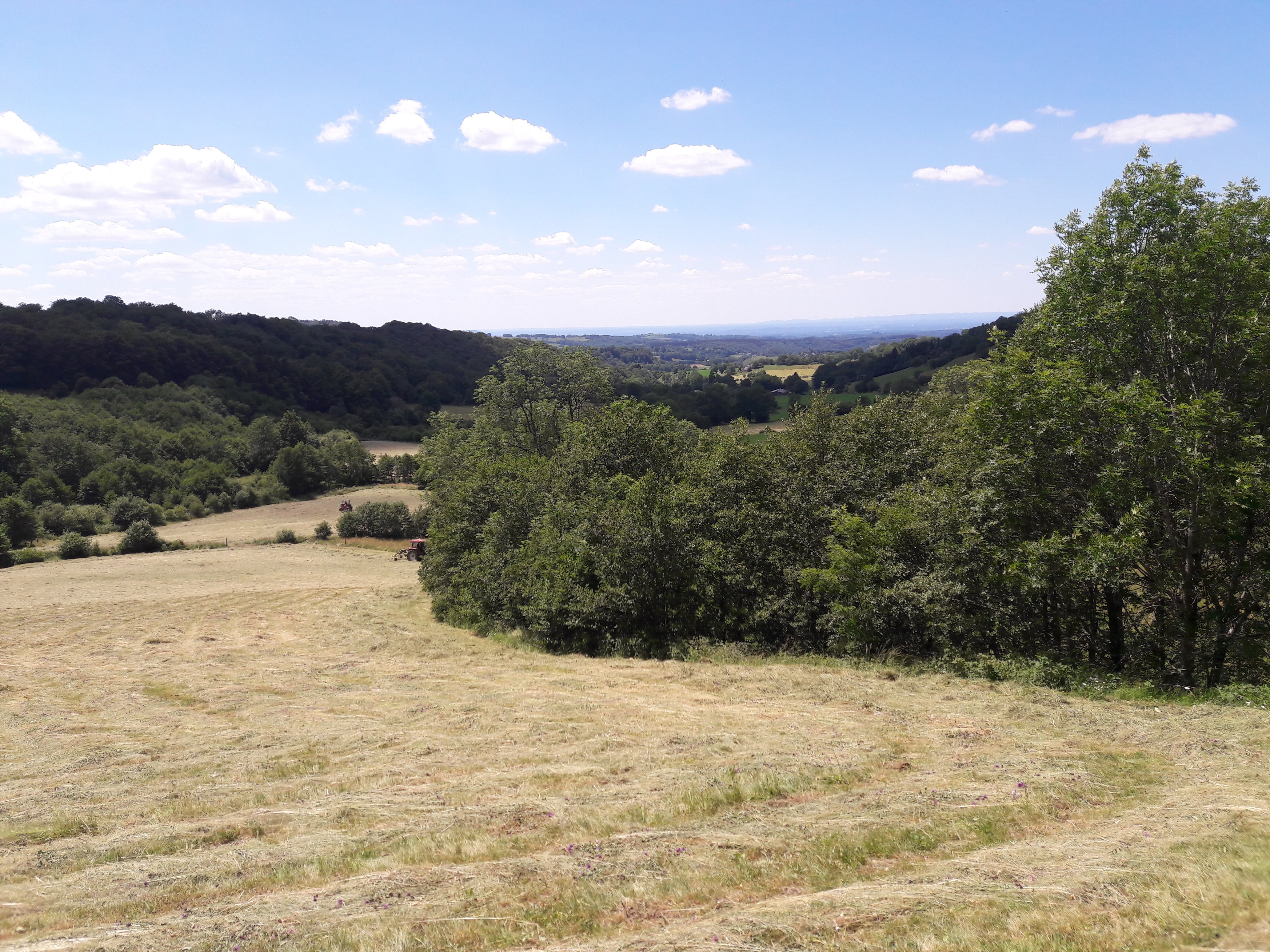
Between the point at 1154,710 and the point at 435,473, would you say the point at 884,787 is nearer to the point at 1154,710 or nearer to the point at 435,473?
the point at 1154,710

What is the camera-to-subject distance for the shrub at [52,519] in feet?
201

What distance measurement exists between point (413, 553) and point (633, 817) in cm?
4781

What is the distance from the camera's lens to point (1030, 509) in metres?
16.0

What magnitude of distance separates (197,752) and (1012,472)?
18.9 metres

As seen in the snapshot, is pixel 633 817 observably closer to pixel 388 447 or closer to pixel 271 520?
pixel 271 520

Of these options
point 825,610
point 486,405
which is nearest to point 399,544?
point 486,405

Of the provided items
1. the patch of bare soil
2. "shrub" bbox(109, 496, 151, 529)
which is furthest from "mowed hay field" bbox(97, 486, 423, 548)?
the patch of bare soil

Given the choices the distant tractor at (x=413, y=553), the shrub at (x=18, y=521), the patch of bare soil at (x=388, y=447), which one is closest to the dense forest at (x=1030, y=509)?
the distant tractor at (x=413, y=553)

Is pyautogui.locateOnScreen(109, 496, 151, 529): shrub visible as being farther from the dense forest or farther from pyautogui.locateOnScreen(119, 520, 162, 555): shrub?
the dense forest

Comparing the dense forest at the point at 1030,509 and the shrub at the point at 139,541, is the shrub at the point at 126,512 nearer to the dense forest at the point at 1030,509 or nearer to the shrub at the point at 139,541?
the shrub at the point at 139,541

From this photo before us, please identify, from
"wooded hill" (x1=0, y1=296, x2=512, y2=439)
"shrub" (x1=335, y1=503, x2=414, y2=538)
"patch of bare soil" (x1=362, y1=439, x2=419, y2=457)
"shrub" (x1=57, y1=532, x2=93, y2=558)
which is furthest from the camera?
"wooded hill" (x1=0, y1=296, x2=512, y2=439)

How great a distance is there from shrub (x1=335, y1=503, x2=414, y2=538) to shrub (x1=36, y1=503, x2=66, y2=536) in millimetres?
26113

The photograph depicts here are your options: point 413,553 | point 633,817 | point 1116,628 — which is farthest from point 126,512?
point 1116,628

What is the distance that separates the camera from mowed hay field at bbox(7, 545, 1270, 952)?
5812mm
